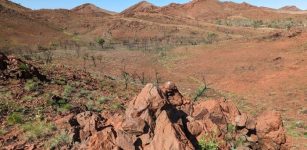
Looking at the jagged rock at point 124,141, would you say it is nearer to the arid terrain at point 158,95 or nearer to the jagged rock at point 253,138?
the arid terrain at point 158,95

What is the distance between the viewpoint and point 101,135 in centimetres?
1115

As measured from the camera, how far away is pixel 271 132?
15.1m

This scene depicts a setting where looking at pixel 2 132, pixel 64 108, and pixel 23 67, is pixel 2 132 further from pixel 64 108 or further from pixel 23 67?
pixel 23 67

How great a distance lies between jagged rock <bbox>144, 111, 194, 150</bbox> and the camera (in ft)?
35.1

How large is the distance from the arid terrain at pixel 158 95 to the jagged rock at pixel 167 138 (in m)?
0.03

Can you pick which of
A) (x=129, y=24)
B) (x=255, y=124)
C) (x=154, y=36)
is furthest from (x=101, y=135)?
(x=129, y=24)

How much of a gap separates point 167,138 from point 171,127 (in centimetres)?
34

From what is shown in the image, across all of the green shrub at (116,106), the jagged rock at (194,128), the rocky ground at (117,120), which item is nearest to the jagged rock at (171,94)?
the rocky ground at (117,120)

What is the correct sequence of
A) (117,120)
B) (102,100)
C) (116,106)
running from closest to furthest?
(117,120) → (116,106) → (102,100)

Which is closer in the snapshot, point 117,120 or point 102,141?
point 102,141

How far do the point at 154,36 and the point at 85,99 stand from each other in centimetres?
6408

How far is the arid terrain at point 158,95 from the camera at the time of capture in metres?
12.4

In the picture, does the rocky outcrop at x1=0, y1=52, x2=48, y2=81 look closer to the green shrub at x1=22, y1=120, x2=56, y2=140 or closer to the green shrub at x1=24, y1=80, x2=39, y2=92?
the green shrub at x1=24, y1=80, x2=39, y2=92

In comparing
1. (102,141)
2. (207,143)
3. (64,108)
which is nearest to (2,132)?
(64,108)
